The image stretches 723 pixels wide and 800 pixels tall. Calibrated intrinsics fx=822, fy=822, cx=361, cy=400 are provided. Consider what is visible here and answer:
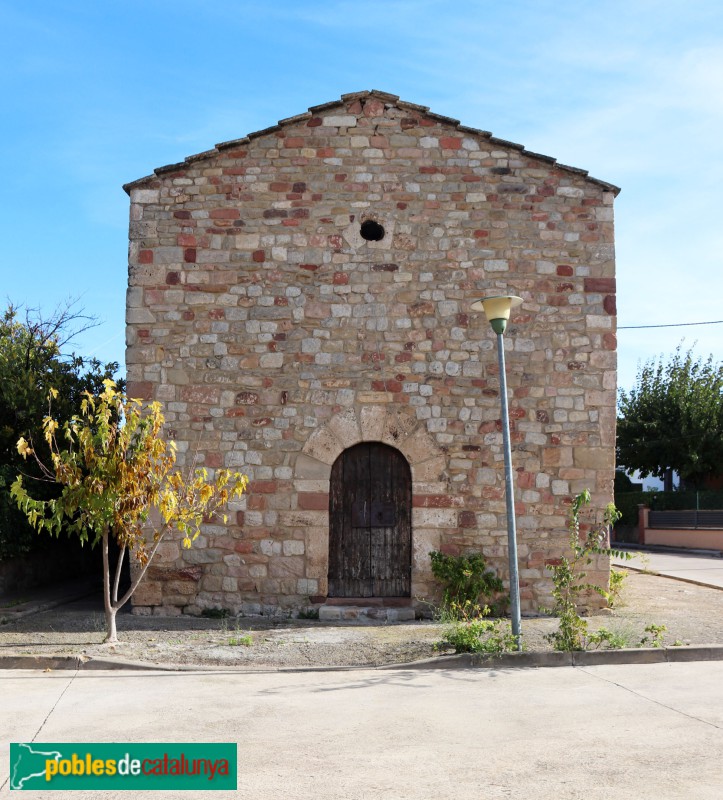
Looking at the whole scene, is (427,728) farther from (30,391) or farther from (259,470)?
(30,391)

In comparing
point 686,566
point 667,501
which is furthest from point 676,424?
point 686,566

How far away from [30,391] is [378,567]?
554 centimetres

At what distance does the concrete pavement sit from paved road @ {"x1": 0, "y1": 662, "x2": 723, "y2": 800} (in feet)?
21.5

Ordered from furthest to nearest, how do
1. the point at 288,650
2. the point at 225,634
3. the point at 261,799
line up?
the point at 225,634
the point at 288,650
the point at 261,799

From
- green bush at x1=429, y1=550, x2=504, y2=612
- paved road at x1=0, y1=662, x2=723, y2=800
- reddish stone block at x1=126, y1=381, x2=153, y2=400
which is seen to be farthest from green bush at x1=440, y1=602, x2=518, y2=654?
reddish stone block at x1=126, y1=381, x2=153, y2=400

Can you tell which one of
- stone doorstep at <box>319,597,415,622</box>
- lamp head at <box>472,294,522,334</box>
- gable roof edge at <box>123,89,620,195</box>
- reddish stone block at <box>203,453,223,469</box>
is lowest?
stone doorstep at <box>319,597,415,622</box>

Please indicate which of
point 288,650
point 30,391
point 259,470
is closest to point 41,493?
point 30,391

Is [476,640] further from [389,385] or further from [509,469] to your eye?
[389,385]

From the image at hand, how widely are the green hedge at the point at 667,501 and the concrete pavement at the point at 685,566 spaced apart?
2394 millimetres

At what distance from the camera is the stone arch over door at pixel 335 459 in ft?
30.5

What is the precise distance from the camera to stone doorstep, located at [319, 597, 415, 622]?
911 centimetres

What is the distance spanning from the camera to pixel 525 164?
9805 mm

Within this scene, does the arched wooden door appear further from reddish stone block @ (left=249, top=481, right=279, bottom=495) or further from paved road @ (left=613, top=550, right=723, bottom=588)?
paved road @ (left=613, top=550, right=723, bottom=588)

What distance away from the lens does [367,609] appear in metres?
9.15
